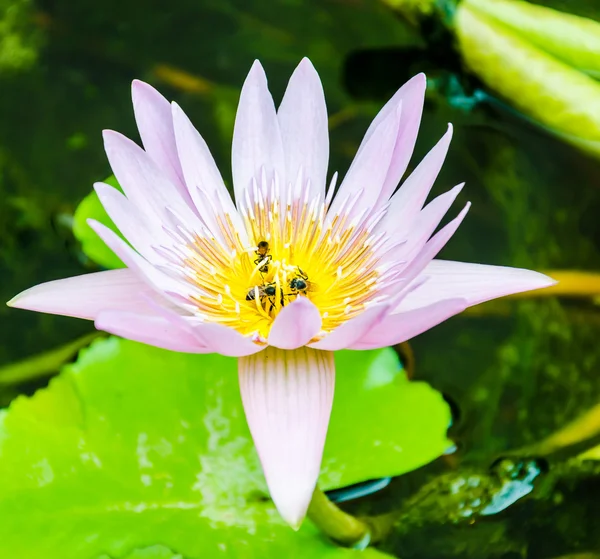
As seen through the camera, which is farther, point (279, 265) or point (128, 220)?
point (279, 265)

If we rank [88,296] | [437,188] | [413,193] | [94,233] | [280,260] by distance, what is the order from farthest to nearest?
[437,188], [94,233], [280,260], [413,193], [88,296]

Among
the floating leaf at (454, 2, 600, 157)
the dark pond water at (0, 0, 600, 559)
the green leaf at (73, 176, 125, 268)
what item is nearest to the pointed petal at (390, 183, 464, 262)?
the dark pond water at (0, 0, 600, 559)

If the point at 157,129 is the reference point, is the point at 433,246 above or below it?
below

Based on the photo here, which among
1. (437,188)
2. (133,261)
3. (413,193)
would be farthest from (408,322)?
(437,188)

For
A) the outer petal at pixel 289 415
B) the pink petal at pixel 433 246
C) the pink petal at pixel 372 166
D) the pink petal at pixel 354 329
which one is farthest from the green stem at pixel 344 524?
the pink petal at pixel 372 166

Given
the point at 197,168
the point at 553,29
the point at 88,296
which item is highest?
Result: the point at 553,29

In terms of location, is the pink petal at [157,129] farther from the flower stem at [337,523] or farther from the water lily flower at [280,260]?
the flower stem at [337,523]

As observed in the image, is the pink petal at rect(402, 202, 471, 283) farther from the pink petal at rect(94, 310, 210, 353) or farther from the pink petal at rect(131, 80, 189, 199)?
the pink petal at rect(131, 80, 189, 199)

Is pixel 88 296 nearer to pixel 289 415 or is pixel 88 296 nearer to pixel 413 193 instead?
pixel 289 415
